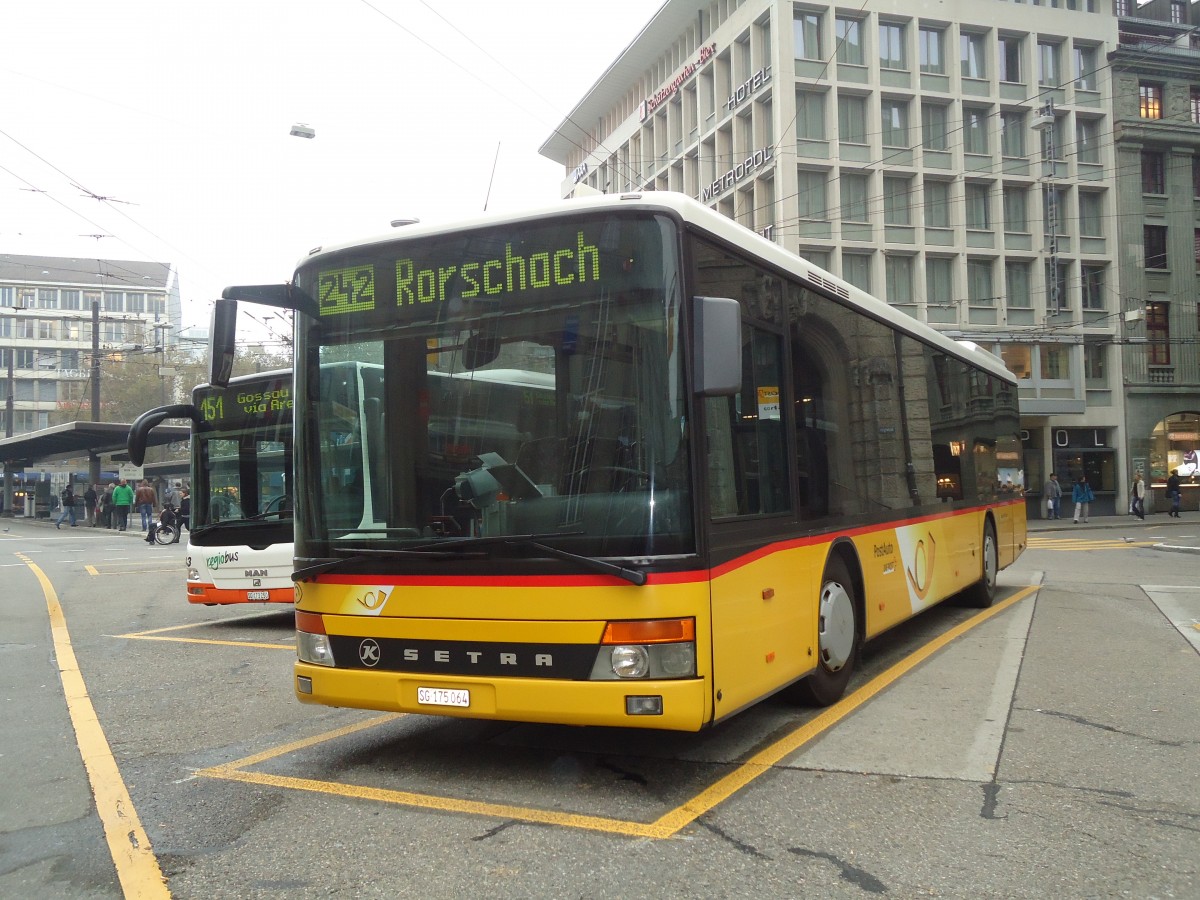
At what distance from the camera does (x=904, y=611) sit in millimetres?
8523

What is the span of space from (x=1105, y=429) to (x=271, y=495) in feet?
124

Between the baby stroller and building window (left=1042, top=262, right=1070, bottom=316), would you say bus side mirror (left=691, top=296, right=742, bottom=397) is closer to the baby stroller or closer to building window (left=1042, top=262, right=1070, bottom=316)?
the baby stroller

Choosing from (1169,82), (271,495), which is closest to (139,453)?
(271,495)

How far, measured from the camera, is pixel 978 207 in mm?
40406

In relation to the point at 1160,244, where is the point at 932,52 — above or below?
above

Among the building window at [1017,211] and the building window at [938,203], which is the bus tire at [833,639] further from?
the building window at [1017,211]

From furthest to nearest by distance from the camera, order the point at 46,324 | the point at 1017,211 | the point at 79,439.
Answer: the point at 46,324
the point at 1017,211
the point at 79,439

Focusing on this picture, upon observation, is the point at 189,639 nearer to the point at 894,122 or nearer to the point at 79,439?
the point at 79,439

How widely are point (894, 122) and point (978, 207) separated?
4.50m

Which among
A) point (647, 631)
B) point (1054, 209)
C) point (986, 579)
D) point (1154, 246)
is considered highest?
point (1054, 209)

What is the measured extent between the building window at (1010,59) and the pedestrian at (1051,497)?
15.0 m

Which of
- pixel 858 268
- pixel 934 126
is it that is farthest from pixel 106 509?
pixel 934 126

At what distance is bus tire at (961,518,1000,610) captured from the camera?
39.4 feet

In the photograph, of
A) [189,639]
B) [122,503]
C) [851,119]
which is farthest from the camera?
[851,119]
